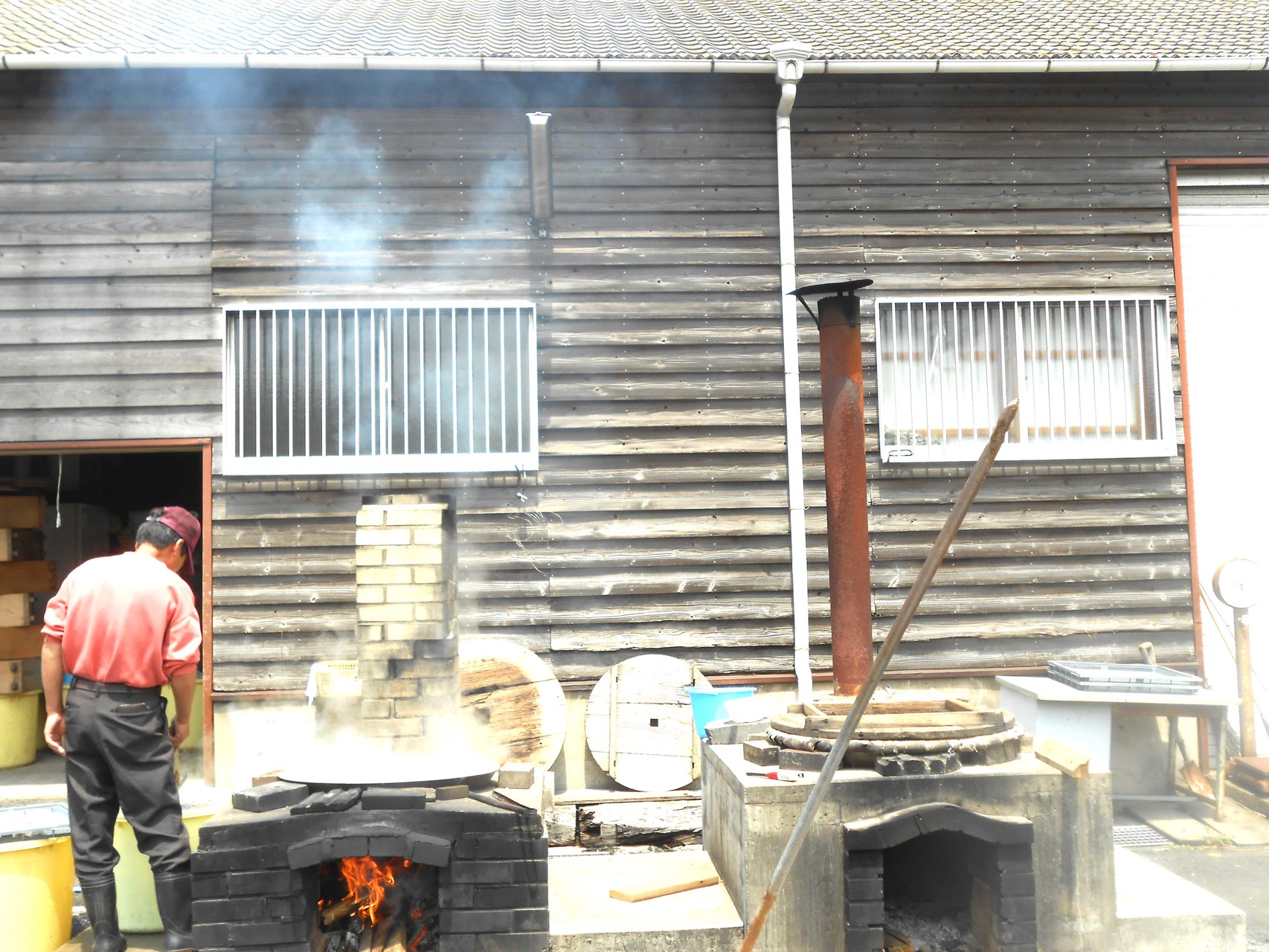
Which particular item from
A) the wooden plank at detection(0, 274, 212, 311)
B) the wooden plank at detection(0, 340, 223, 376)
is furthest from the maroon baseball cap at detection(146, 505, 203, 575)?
the wooden plank at detection(0, 274, 212, 311)

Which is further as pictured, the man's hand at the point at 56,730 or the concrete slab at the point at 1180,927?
the man's hand at the point at 56,730

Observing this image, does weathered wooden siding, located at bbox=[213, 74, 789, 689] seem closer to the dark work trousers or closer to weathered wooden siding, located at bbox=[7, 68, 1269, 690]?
weathered wooden siding, located at bbox=[7, 68, 1269, 690]

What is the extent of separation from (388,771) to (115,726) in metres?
1.22

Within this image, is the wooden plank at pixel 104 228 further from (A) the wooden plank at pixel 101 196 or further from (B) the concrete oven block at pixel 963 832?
(B) the concrete oven block at pixel 963 832

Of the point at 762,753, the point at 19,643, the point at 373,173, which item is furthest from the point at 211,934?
the point at 19,643

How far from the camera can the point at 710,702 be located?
6.46 m

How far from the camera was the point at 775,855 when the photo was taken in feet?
→ 13.9

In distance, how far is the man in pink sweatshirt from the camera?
4.42 meters

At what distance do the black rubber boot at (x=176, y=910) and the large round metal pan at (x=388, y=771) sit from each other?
2.03ft

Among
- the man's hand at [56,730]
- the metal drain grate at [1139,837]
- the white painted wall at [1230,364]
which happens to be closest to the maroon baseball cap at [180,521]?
the man's hand at [56,730]

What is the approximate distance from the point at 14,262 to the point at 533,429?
3984 mm

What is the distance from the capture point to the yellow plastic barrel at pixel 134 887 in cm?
475

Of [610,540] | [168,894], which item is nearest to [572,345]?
[610,540]

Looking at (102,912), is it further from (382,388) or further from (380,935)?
(382,388)
